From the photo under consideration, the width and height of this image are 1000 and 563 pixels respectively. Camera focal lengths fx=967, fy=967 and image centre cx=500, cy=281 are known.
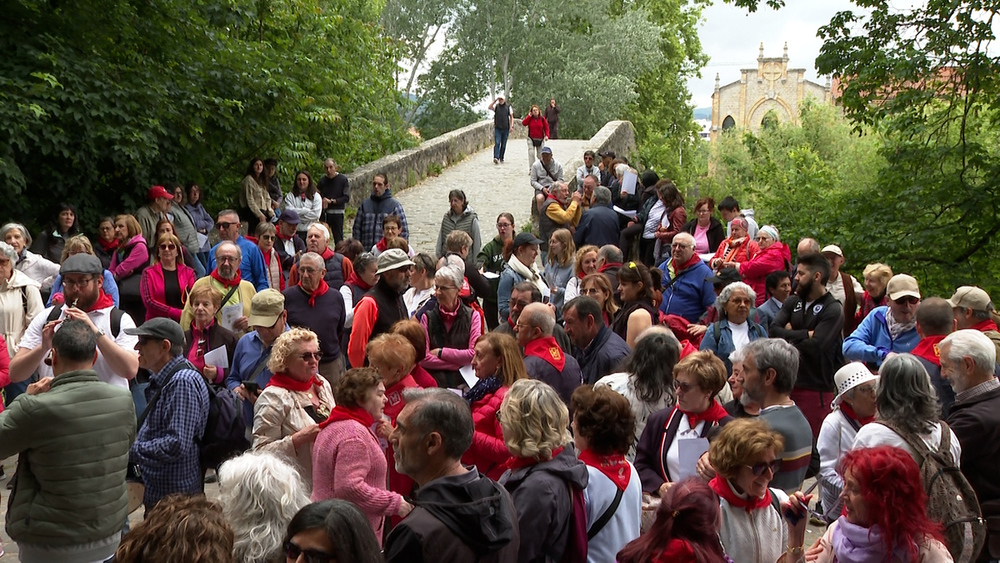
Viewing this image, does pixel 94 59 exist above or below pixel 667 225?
above

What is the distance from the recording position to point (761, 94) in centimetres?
9988

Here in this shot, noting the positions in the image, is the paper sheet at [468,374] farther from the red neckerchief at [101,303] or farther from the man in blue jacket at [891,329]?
the man in blue jacket at [891,329]

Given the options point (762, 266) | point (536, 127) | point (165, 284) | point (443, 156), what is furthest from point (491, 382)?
point (443, 156)

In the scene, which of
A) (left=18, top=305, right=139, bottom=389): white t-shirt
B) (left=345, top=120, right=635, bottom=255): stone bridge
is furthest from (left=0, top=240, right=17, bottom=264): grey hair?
(left=345, top=120, right=635, bottom=255): stone bridge

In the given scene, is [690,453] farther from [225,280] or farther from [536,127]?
[536,127]

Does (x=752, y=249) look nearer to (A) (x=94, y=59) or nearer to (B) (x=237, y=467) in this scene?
(B) (x=237, y=467)

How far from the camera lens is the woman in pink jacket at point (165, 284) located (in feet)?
25.7

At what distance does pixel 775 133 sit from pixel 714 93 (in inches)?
2219

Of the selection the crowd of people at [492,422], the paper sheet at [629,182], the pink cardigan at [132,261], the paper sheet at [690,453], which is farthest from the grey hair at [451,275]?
the paper sheet at [629,182]

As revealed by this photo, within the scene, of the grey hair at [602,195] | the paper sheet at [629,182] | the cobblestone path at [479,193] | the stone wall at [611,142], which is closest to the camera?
the grey hair at [602,195]

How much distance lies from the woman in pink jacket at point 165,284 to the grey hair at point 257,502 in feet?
14.5

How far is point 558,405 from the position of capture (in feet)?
13.4

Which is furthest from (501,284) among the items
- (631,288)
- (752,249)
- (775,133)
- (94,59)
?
(775,133)

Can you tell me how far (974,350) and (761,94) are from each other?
100 m
